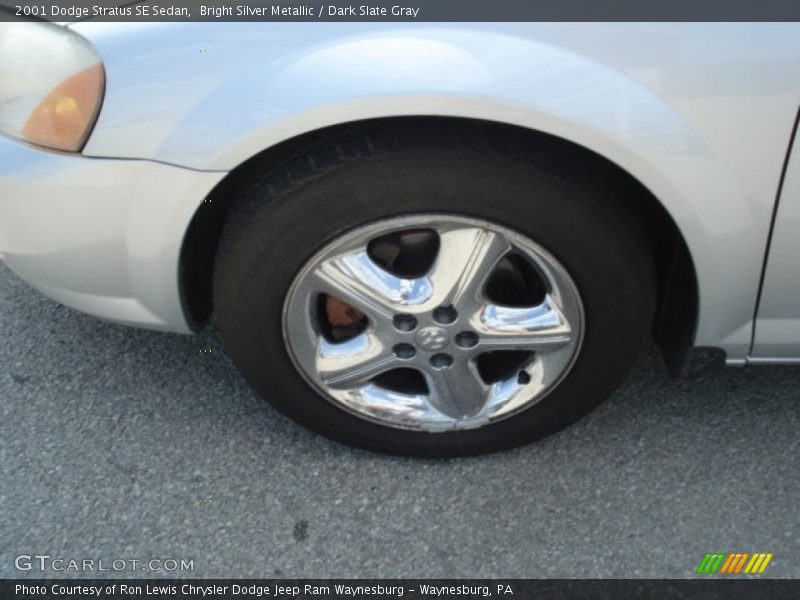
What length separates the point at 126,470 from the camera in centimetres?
225

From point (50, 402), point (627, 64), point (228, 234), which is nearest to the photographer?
point (627, 64)

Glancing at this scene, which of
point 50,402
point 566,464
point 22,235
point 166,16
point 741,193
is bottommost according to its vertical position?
point 50,402

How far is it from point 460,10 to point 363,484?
3.69ft

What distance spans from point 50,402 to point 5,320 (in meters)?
0.41

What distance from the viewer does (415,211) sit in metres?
1.85

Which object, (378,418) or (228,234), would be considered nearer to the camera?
(228,234)

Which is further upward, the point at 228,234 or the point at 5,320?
the point at 228,234

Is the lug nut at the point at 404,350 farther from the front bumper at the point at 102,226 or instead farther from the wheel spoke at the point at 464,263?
the front bumper at the point at 102,226

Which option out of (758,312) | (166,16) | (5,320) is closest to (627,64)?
(758,312)

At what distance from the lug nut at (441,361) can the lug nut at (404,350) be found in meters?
0.05

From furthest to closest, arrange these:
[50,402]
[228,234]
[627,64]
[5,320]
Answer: [5,320], [50,402], [228,234], [627,64]

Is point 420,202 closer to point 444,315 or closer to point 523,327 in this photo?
point 444,315

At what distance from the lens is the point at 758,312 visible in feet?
6.49

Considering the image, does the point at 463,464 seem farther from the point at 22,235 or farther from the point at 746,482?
the point at 22,235
